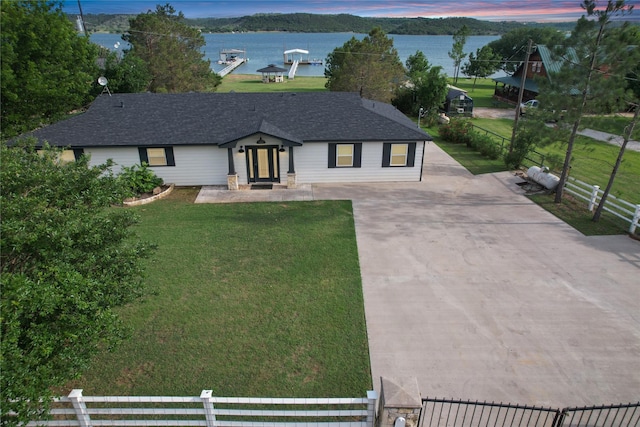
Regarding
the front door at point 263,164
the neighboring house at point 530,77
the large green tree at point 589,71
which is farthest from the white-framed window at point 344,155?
the neighboring house at point 530,77

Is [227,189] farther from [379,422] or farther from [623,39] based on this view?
[623,39]

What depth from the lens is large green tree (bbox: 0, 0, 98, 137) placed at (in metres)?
20.1

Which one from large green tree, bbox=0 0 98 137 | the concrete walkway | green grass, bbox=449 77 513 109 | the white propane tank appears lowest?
green grass, bbox=449 77 513 109

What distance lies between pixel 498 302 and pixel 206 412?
777cm

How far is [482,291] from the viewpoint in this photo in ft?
36.1

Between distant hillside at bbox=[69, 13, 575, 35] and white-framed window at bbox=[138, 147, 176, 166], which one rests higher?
distant hillside at bbox=[69, 13, 575, 35]

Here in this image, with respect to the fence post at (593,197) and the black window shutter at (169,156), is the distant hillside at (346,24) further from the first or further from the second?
the black window shutter at (169,156)

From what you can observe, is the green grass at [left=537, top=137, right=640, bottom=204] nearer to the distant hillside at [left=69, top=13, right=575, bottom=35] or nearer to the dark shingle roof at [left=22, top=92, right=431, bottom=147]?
the dark shingle roof at [left=22, top=92, right=431, bottom=147]

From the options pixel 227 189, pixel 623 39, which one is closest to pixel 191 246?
pixel 227 189

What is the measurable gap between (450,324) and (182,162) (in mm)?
14528

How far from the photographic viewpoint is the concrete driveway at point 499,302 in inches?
317

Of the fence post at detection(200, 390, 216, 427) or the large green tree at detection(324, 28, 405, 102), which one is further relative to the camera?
the large green tree at detection(324, 28, 405, 102)

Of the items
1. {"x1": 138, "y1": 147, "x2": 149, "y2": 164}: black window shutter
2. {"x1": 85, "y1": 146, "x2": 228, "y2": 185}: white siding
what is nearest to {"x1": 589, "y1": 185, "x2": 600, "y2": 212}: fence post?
{"x1": 85, "y1": 146, "x2": 228, "y2": 185}: white siding

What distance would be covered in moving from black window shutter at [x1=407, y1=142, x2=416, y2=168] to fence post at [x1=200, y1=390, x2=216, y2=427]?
622 inches
